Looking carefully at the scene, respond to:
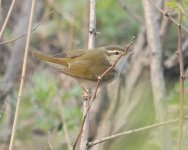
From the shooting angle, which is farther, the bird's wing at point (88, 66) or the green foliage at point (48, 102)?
the green foliage at point (48, 102)

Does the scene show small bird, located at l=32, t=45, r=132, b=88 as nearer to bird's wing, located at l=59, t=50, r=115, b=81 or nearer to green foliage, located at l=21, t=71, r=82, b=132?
bird's wing, located at l=59, t=50, r=115, b=81

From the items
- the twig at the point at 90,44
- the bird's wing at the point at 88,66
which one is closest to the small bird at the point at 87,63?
the bird's wing at the point at 88,66

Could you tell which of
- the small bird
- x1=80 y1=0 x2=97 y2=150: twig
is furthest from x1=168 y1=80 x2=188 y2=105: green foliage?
x1=80 y1=0 x2=97 y2=150: twig

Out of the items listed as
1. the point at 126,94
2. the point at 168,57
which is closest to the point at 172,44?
the point at 168,57

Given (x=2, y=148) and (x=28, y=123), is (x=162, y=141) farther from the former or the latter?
(x=28, y=123)

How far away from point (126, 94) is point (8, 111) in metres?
1.48

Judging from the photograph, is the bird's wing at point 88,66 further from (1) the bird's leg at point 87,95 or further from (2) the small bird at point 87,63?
(1) the bird's leg at point 87,95

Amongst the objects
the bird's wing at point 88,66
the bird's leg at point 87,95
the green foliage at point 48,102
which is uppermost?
the bird's wing at point 88,66

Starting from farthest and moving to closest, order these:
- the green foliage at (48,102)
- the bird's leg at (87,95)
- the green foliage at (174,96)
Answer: the green foliage at (48,102) < the green foliage at (174,96) < the bird's leg at (87,95)

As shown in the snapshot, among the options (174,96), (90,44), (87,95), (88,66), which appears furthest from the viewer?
(174,96)

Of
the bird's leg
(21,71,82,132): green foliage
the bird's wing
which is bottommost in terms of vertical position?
(21,71,82,132): green foliage

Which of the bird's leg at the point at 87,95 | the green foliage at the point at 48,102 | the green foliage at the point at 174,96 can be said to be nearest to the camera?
the bird's leg at the point at 87,95

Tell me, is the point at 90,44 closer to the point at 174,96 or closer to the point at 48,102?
the point at 174,96

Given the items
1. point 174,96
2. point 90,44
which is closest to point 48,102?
point 174,96
